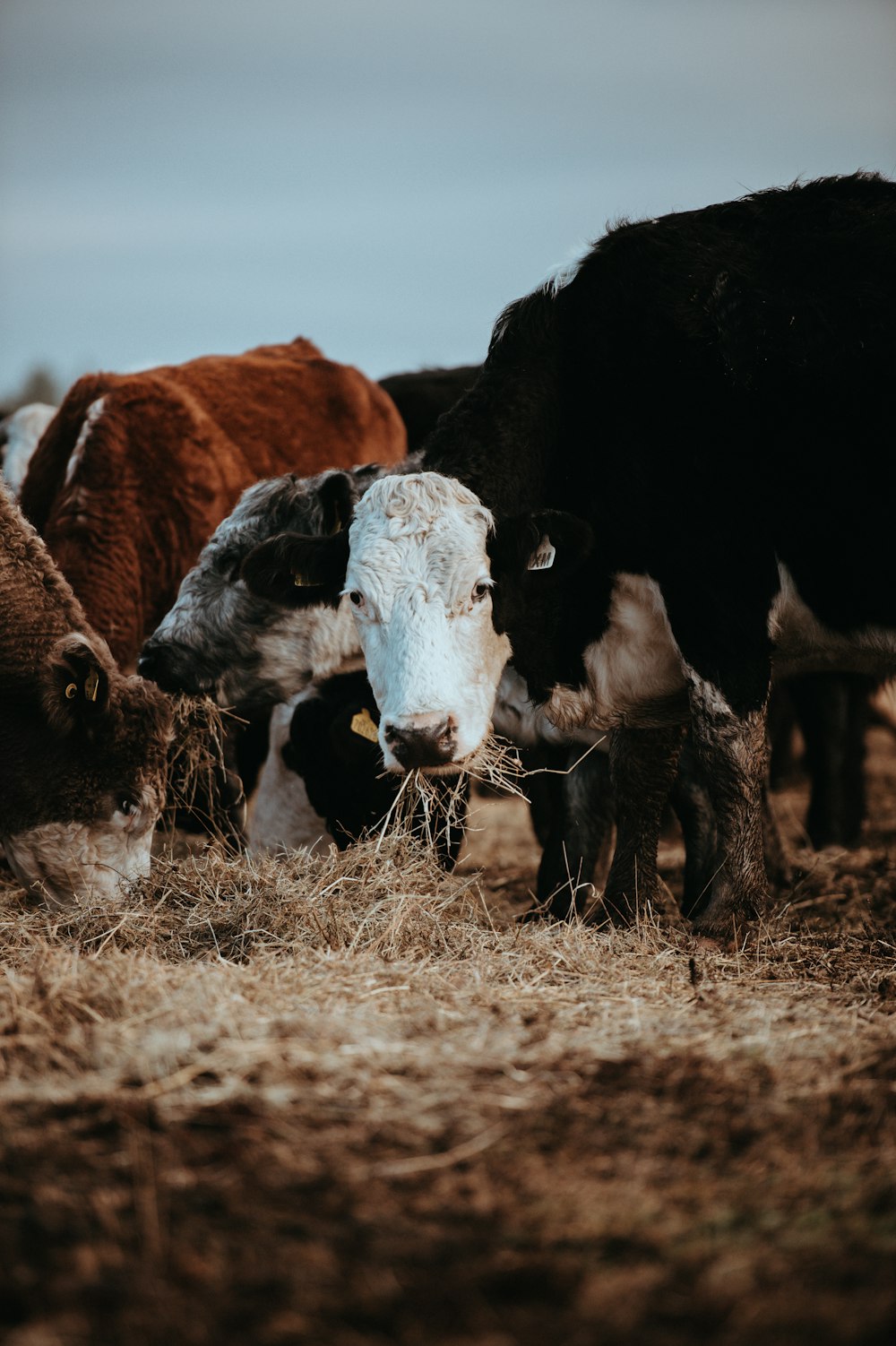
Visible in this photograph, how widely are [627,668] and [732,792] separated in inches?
27.7

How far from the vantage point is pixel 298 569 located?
4.93 m

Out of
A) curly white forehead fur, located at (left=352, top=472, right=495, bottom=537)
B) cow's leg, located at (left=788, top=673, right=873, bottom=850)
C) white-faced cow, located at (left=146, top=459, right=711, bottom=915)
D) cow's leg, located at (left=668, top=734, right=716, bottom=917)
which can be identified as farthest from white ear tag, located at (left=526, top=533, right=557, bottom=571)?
cow's leg, located at (left=788, top=673, right=873, bottom=850)

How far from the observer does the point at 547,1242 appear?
6.42ft

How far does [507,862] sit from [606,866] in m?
0.81

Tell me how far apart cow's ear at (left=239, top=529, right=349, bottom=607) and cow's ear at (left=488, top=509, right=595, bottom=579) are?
62 cm

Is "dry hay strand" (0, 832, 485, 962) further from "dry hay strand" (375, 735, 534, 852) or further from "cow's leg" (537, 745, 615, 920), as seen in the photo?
"cow's leg" (537, 745, 615, 920)

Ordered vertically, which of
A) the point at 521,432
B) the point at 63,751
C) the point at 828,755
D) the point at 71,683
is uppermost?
the point at 521,432

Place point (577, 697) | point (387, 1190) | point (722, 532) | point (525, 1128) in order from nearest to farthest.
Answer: point (387, 1190)
point (525, 1128)
point (722, 532)
point (577, 697)

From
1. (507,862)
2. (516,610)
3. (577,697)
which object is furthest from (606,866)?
(516,610)

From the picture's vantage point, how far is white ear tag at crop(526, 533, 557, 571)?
4.61 metres

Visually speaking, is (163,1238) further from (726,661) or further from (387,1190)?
(726,661)

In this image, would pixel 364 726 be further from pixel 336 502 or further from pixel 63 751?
pixel 63 751

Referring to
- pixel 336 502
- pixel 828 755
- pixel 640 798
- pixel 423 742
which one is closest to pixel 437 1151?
pixel 423 742

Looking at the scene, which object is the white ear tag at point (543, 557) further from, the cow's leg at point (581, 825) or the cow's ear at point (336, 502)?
the cow's leg at point (581, 825)
